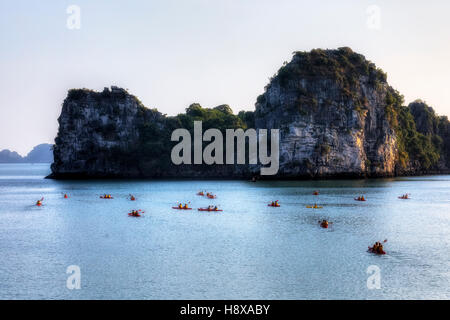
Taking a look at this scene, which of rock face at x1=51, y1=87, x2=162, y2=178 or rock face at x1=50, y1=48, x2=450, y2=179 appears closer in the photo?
rock face at x1=50, y1=48, x2=450, y2=179

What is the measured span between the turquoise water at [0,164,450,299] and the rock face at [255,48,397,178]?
43.2 metres

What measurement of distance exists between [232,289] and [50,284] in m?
10.4

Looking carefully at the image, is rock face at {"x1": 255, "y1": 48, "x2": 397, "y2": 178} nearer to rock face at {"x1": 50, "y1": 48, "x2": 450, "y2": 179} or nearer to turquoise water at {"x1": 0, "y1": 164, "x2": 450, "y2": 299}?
rock face at {"x1": 50, "y1": 48, "x2": 450, "y2": 179}

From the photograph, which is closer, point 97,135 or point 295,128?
point 295,128

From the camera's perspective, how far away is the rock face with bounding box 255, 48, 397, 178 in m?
104

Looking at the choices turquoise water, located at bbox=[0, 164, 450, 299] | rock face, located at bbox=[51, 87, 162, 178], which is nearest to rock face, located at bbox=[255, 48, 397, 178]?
rock face, located at bbox=[51, 87, 162, 178]

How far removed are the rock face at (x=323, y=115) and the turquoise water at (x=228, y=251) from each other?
43.2 m

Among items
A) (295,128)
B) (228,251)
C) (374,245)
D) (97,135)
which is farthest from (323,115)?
(228,251)

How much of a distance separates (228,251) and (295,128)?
239ft

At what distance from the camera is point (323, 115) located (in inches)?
4210

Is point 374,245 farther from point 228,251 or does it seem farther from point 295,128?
point 295,128

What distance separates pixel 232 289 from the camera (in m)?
25.1
